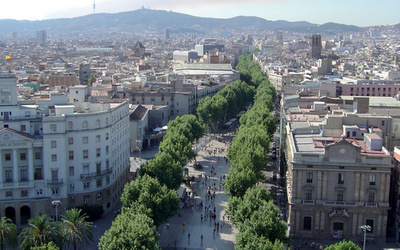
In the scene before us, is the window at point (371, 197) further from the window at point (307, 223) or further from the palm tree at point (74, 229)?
the palm tree at point (74, 229)

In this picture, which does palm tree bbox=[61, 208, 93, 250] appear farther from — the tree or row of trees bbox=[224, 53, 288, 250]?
the tree

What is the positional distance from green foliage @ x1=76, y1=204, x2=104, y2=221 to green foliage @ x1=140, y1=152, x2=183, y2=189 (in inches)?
253

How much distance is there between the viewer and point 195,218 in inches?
2431

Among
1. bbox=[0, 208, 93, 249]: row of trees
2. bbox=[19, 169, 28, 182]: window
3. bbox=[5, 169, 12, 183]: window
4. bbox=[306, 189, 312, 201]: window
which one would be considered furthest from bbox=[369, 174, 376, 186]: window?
bbox=[5, 169, 12, 183]: window

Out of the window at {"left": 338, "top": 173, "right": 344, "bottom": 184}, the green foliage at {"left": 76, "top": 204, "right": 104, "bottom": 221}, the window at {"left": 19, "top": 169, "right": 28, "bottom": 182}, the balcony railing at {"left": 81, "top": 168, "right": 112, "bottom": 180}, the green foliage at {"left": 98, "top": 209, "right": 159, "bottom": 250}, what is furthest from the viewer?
the balcony railing at {"left": 81, "top": 168, "right": 112, "bottom": 180}

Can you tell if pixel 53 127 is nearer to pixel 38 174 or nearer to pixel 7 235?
pixel 38 174

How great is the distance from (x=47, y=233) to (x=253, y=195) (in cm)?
1964

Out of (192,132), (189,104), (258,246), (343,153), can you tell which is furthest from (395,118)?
(189,104)

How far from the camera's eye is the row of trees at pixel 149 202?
41.5 m

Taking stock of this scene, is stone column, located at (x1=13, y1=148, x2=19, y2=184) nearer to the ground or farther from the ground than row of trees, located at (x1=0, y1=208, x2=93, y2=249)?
farther from the ground

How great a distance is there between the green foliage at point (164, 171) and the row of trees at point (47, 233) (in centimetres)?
1322

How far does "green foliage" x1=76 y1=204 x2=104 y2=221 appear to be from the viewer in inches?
2317

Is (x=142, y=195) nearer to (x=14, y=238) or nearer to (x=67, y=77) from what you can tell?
(x=14, y=238)

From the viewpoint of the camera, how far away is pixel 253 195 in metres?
51.6
